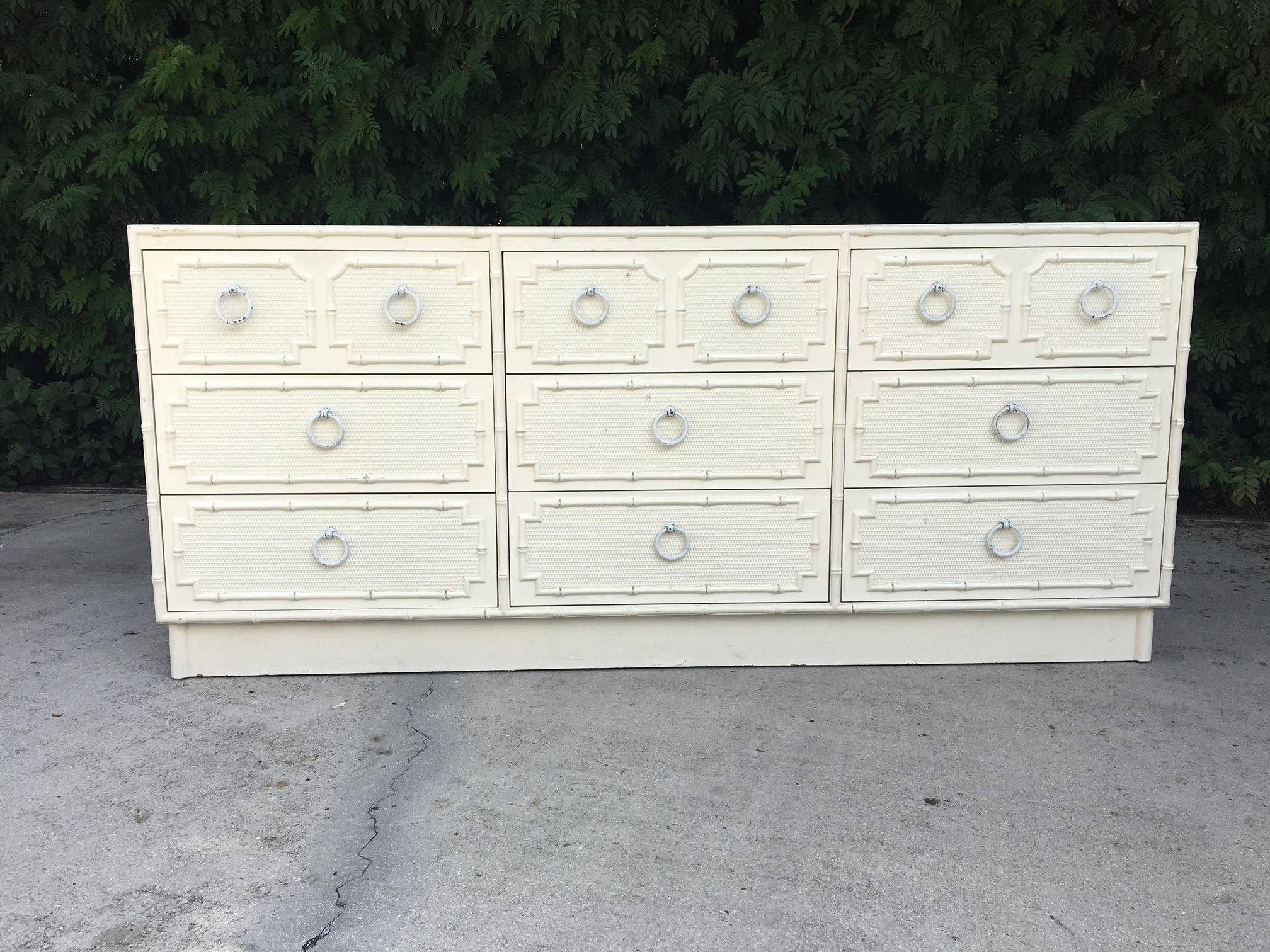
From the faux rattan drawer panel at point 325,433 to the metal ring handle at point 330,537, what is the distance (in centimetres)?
13

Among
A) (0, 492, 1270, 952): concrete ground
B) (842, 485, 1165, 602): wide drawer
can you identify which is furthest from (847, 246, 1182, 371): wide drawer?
(0, 492, 1270, 952): concrete ground

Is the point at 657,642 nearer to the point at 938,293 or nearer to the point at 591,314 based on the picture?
the point at 591,314

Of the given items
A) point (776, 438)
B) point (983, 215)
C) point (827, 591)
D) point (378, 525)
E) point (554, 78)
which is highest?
point (554, 78)

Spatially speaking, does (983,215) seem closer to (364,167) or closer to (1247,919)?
(364,167)

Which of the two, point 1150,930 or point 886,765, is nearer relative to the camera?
point 1150,930

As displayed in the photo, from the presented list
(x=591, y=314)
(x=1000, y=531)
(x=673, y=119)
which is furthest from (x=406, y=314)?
(x=673, y=119)

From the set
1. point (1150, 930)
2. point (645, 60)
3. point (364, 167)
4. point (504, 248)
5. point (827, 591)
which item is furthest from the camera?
point (364, 167)

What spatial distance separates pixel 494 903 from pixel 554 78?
367 cm

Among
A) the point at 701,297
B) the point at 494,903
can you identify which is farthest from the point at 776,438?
the point at 494,903

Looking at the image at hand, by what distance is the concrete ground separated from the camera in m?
1.81

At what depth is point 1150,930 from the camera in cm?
178

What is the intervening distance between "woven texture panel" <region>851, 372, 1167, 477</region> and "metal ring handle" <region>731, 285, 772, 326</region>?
36cm

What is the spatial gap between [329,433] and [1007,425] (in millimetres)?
1924

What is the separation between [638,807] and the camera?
223 centimetres
